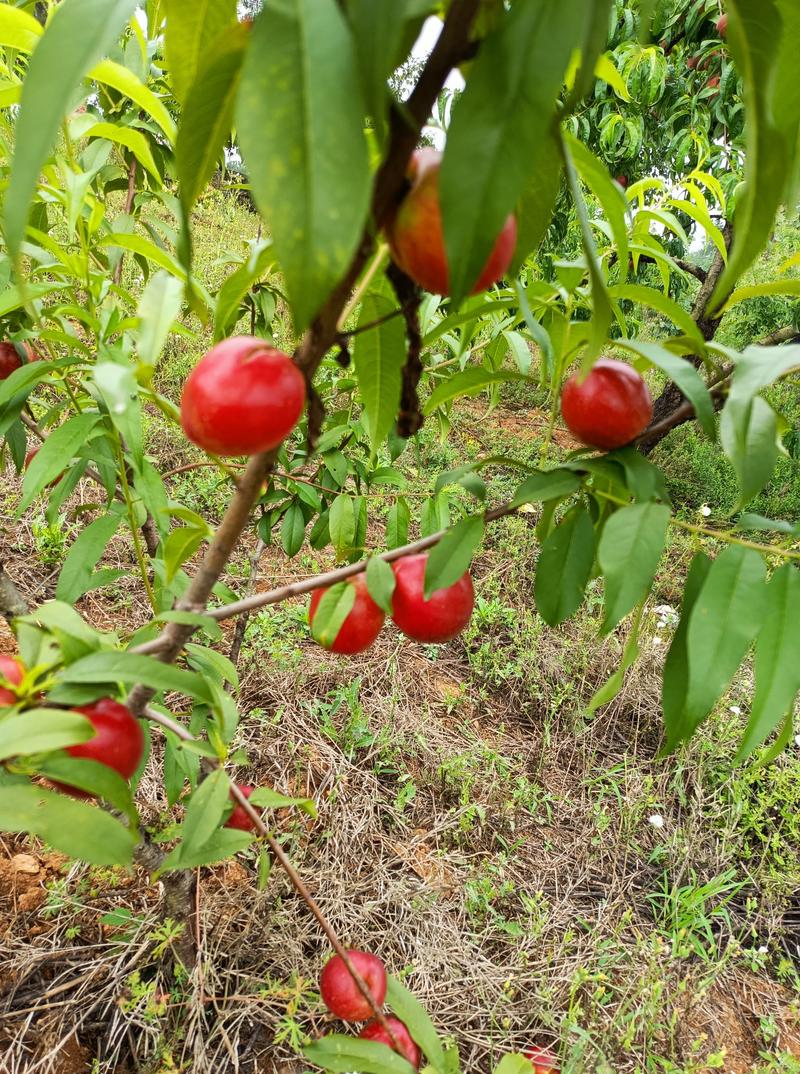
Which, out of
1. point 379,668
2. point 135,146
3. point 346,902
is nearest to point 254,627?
point 379,668

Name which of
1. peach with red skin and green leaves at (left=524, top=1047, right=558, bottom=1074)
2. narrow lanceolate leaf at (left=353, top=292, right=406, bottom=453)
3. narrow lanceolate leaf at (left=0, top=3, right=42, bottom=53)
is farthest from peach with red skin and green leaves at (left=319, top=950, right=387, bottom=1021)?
narrow lanceolate leaf at (left=0, top=3, right=42, bottom=53)

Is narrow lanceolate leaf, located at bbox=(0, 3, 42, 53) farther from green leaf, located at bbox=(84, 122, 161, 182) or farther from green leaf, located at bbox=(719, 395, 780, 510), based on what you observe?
green leaf, located at bbox=(719, 395, 780, 510)

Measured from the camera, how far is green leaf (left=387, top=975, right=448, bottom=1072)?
787 mm

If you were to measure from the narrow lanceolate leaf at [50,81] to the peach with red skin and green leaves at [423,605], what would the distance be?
0.46 meters

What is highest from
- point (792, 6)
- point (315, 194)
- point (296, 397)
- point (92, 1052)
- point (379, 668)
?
point (792, 6)

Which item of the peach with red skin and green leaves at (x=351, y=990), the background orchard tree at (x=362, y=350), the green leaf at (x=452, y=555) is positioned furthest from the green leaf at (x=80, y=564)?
the peach with red skin and green leaves at (x=351, y=990)

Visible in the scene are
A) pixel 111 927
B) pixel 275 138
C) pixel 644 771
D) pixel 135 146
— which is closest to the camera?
pixel 275 138

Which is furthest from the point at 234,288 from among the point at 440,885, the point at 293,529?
the point at 440,885

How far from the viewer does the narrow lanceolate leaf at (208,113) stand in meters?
0.34

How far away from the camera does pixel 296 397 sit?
0.43 metres

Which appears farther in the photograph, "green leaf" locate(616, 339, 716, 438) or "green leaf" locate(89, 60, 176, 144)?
"green leaf" locate(89, 60, 176, 144)

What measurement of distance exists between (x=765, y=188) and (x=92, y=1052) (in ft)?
4.61

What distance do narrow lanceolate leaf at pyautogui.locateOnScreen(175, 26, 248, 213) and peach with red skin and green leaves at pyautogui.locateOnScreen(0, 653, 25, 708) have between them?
38 cm

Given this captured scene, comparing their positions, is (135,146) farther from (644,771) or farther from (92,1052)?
(644,771)
